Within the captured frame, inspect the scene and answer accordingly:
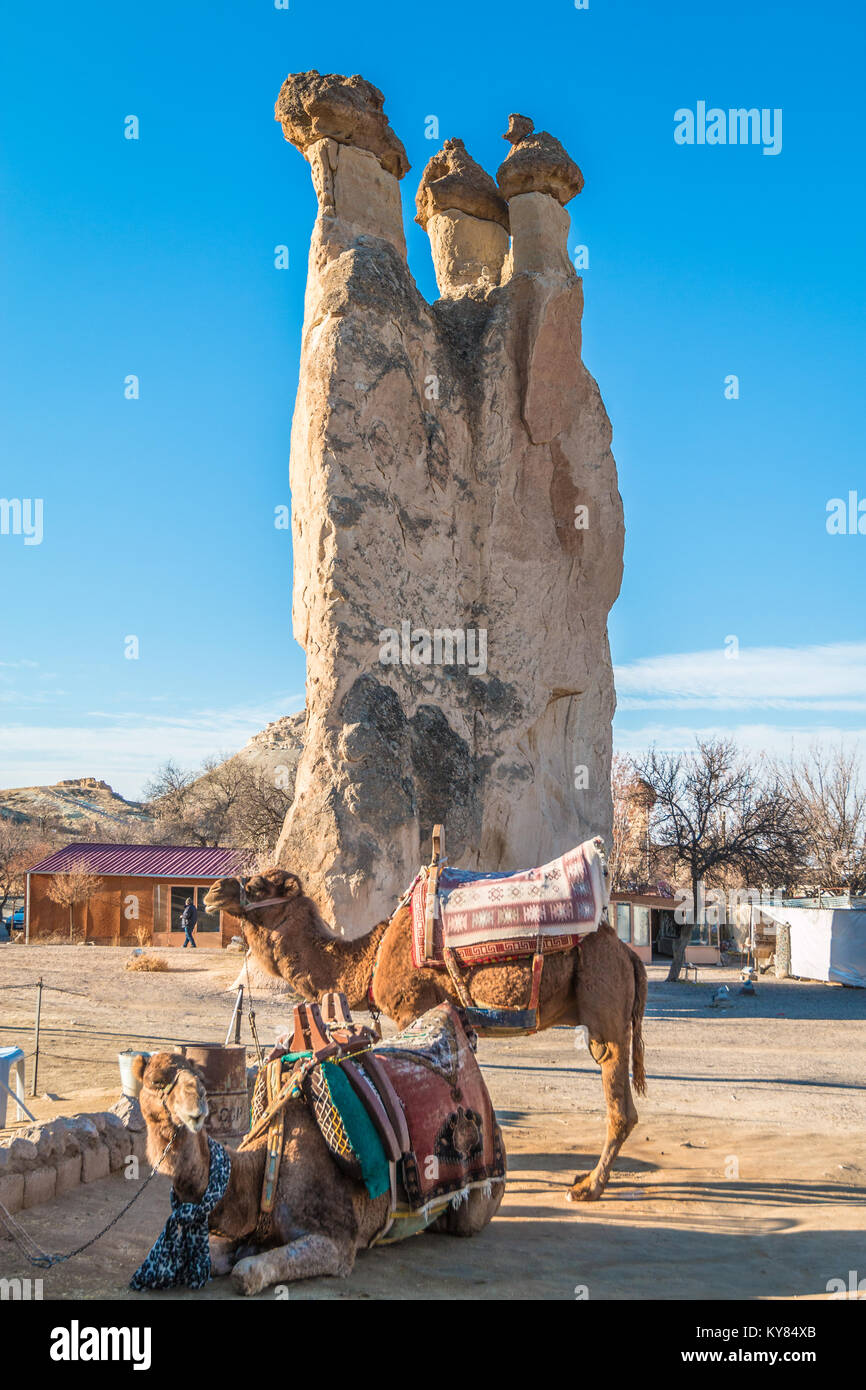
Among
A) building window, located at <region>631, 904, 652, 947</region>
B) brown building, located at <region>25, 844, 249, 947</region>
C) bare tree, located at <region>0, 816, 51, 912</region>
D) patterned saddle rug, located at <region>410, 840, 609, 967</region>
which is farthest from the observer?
bare tree, located at <region>0, 816, 51, 912</region>

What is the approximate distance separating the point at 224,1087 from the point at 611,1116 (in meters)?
2.63

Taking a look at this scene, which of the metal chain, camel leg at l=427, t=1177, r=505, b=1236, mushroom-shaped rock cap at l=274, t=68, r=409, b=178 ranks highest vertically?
mushroom-shaped rock cap at l=274, t=68, r=409, b=178

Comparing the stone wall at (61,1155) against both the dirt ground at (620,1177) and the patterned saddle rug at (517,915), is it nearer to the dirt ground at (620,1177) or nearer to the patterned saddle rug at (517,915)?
the dirt ground at (620,1177)

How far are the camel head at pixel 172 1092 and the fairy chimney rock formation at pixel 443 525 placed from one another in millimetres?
11710

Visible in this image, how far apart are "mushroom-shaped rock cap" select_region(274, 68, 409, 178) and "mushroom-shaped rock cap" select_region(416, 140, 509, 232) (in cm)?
415

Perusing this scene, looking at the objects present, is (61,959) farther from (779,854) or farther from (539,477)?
(779,854)

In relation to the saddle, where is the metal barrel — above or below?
below

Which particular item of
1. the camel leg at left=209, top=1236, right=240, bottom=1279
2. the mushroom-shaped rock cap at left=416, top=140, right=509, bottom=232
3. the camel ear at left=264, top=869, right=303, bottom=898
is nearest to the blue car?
the mushroom-shaped rock cap at left=416, top=140, right=509, bottom=232

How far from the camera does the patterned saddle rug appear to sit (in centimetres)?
744

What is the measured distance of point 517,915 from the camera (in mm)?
7453

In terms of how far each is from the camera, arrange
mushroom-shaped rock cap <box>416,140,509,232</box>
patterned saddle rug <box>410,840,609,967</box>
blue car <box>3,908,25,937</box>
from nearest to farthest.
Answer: patterned saddle rug <box>410,840,609,967</box> → mushroom-shaped rock cap <box>416,140,509,232</box> → blue car <box>3,908,25,937</box>

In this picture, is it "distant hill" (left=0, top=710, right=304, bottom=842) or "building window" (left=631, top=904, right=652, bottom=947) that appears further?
"distant hill" (left=0, top=710, right=304, bottom=842)

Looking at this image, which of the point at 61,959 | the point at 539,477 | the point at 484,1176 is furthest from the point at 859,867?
the point at 484,1176

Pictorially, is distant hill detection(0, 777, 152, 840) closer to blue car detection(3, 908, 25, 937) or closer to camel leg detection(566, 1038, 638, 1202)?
blue car detection(3, 908, 25, 937)
